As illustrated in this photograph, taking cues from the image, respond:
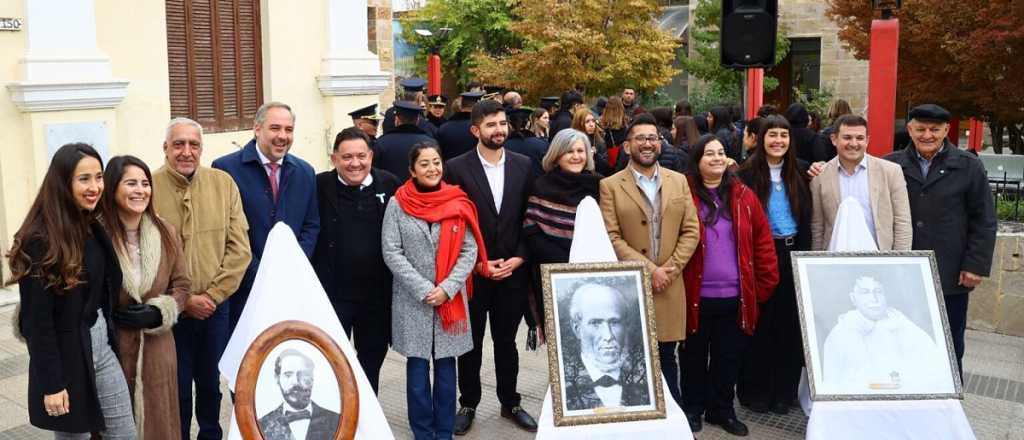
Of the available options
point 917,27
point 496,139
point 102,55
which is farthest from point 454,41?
point 496,139

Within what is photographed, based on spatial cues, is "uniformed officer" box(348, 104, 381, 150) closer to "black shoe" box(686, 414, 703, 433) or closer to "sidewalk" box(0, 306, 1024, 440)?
"sidewalk" box(0, 306, 1024, 440)

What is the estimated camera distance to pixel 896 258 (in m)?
4.88

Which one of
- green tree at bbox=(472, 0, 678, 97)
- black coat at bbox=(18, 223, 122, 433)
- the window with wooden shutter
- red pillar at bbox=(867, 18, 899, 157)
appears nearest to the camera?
black coat at bbox=(18, 223, 122, 433)

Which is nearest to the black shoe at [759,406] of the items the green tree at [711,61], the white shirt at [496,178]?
the white shirt at [496,178]

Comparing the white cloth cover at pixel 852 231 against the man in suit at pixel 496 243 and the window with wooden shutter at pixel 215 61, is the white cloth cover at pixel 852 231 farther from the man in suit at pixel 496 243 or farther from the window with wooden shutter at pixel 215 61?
the window with wooden shutter at pixel 215 61

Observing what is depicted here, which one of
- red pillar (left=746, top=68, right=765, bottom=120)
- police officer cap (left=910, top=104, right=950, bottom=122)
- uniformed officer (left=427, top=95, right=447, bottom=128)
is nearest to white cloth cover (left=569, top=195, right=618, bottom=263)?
police officer cap (left=910, top=104, right=950, bottom=122)

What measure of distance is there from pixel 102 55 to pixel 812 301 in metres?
6.98

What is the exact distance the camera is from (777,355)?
586 centimetres

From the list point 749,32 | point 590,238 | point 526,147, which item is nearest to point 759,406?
point 590,238

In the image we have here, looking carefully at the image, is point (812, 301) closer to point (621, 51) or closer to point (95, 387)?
point (95, 387)

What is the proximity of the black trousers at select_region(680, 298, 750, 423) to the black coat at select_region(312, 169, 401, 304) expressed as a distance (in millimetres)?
1918

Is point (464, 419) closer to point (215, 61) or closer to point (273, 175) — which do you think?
point (273, 175)

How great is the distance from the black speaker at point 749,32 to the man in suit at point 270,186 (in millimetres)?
3694

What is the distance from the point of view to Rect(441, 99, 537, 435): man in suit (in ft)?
17.6
